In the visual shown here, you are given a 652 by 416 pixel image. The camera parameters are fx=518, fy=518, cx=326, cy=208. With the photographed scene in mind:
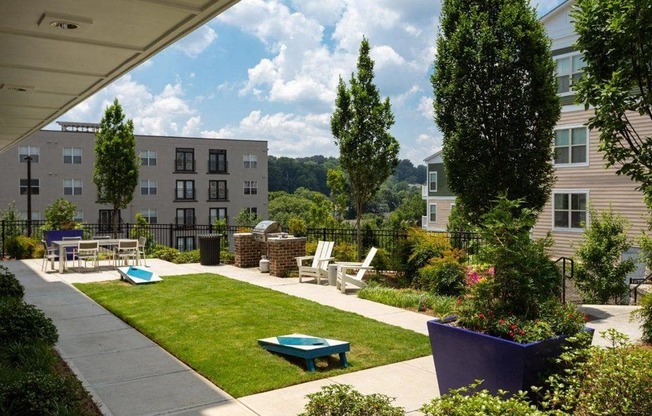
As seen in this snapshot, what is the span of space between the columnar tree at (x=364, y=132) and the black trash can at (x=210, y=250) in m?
4.51

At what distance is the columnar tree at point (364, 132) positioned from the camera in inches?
538

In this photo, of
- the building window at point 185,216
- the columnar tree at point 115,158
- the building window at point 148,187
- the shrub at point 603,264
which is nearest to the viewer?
the shrub at point 603,264

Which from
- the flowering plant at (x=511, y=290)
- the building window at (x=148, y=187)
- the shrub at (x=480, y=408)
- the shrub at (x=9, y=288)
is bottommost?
the shrub at (x=9, y=288)

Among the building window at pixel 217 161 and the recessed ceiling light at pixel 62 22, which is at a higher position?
the building window at pixel 217 161

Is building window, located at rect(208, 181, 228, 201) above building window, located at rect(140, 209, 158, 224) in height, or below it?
above

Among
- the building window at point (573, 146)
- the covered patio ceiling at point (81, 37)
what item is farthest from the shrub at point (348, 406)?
the building window at point (573, 146)

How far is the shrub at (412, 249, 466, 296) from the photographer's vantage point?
10.2 metres

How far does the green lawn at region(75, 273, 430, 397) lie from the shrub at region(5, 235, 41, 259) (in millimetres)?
7088

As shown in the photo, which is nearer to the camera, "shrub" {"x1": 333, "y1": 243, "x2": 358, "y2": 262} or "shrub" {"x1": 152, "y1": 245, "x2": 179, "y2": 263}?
"shrub" {"x1": 333, "y1": 243, "x2": 358, "y2": 262}

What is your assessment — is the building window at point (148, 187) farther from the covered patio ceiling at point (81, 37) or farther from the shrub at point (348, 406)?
the shrub at point (348, 406)

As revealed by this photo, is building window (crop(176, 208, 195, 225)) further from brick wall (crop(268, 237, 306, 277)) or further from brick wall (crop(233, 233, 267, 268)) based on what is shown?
brick wall (crop(268, 237, 306, 277))

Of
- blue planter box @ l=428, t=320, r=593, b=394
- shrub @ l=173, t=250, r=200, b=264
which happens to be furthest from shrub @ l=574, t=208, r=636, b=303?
shrub @ l=173, t=250, r=200, b=264

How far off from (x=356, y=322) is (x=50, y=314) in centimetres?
527

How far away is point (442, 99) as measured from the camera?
35.1ft
